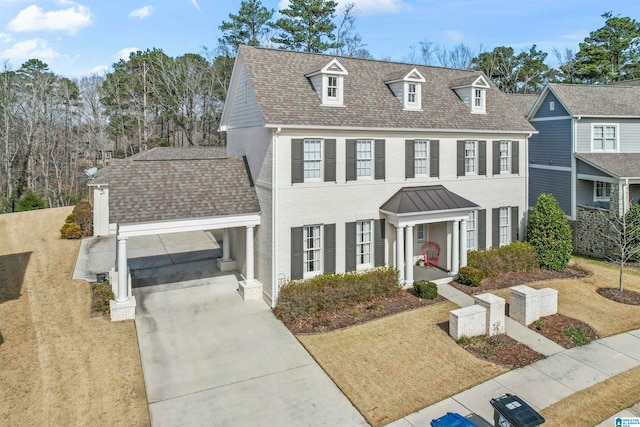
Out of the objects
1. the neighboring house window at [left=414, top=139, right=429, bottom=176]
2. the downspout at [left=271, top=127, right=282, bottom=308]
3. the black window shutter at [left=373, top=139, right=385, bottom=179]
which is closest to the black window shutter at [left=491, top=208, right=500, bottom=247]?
the neighboring house window at [left=414, top=139, right=429, bottom=176]

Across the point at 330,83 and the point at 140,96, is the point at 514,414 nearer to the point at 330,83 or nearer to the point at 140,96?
the point at 330,83

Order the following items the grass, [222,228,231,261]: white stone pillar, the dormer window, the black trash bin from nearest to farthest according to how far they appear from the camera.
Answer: the black trash bin → the grass → the dormer window → [222,228,231,261]: white stone pillar

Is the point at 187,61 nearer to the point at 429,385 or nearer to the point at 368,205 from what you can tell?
the point at 368,205

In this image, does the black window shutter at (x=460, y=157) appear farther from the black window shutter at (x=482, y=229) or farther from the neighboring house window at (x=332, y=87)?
the neighboring house window at (x=332, y=87)

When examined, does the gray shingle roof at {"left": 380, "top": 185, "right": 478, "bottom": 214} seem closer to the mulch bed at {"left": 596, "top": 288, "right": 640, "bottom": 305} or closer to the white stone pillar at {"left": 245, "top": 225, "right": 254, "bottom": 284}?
the white stone pillar at {"left": 245, "top": 225, "right": 254, "bottom": 284}

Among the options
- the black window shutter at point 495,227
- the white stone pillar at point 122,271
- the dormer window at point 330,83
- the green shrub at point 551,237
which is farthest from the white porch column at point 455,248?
the white stone pillar at point 122,271
